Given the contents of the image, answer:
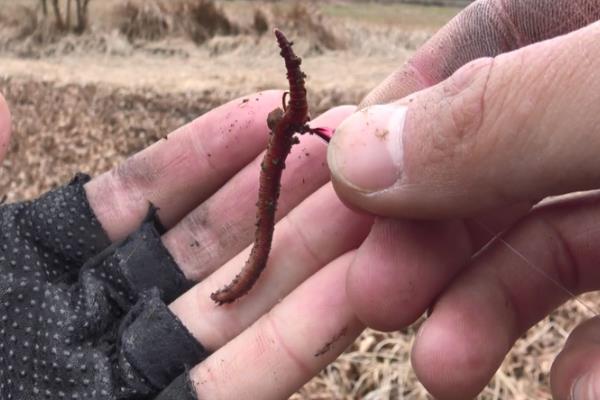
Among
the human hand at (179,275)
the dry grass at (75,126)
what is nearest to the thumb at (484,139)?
the human hand at (179,275)

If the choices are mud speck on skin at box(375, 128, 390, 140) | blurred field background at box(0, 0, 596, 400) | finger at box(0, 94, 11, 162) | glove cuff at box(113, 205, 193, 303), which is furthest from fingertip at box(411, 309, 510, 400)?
blurred field background at box(0, 0, 596, 400)

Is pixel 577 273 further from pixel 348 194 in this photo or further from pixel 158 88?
pixel 158 88

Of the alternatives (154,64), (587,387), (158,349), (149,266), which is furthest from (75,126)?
(587,387)

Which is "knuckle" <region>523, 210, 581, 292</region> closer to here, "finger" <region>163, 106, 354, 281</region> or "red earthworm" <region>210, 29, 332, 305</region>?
"red earthworm" <region>210, 29, 332, 305</region>

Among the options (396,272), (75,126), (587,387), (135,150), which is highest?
(396,272)

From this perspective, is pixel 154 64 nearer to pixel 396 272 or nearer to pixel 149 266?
pixel 149 266

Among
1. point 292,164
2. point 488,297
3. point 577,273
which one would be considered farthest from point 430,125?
point 292,164

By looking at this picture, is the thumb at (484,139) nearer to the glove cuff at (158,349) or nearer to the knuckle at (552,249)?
the knuckle at (552,249)
